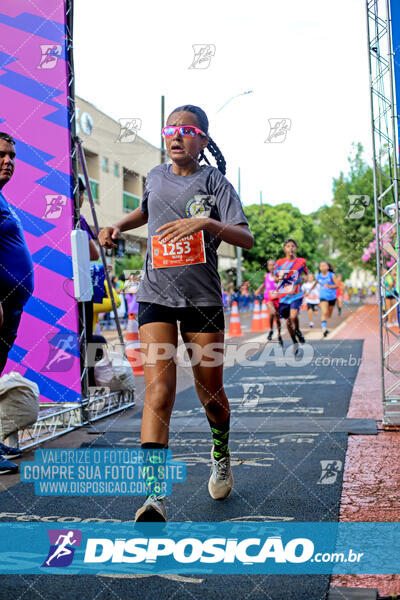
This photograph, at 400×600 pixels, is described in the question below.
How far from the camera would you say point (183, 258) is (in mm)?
3354

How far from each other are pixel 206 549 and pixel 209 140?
2.02 m

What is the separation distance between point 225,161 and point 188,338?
1032 millimetres

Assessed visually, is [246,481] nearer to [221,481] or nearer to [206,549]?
[221,481]

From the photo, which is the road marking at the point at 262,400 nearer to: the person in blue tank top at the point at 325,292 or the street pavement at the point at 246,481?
the street pavement at the point at 246,481

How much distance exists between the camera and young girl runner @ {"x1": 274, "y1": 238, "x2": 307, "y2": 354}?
11.5m

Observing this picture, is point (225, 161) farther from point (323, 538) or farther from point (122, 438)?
point (122, 438)

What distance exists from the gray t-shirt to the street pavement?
1.03 metres

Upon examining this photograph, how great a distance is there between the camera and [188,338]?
11.3 ft

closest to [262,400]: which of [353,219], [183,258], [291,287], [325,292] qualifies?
[183,258]

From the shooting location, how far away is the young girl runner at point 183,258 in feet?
10.8

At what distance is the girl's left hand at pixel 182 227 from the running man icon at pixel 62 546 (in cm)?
136

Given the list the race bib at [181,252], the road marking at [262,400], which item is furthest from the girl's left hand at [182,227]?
the road marking at [262,400]

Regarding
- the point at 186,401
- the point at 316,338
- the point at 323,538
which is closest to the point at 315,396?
the point at 186,401

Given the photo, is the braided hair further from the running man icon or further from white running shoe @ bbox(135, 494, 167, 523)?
the running man icon
